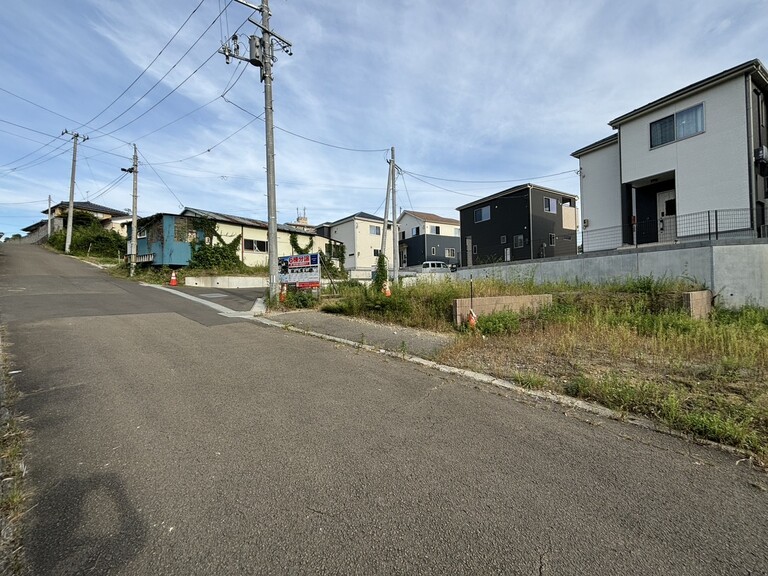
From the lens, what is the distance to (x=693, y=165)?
13680 mm

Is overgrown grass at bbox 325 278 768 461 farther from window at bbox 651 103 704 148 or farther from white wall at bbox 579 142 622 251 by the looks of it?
white wall at bbox 579 142 622 251

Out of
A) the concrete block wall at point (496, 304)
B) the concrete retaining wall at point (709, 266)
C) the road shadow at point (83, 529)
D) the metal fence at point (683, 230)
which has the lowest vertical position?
the road shadow at point (83, 529)

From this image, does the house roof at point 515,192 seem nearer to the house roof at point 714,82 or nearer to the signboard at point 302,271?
→ the house roof at point 714,82

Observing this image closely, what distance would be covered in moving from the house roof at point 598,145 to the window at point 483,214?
366 inches

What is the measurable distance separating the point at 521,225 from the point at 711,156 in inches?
491

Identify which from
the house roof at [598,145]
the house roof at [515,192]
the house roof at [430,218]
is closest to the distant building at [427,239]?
the house roof at [430,218]

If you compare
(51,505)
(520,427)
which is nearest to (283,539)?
(51,505)

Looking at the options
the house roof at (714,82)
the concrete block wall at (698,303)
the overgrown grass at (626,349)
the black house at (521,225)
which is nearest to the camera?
the overgrown grass at (626,349)

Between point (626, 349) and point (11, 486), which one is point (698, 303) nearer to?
point (626, 349)

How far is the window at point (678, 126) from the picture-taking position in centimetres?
1364

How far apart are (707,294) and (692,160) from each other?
713cm

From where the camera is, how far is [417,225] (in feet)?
138

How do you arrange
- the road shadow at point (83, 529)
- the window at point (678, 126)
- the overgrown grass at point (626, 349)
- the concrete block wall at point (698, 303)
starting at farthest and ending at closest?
the window at point (678, 126), the concrete block wall at point (698, 303), the overgrown grass at point (626, 349), the road shadow at point (83, 529)

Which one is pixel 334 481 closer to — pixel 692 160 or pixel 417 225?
pixel 692 160
